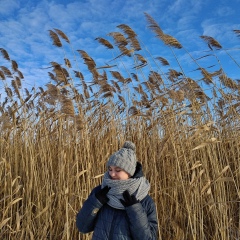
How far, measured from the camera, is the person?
188 centimetres

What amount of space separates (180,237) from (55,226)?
1.13m

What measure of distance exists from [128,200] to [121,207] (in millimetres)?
67

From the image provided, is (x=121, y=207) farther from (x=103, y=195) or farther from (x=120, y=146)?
(x=120, y=146)

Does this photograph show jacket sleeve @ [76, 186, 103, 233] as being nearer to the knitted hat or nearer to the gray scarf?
the gray scarf

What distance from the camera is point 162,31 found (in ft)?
10.3

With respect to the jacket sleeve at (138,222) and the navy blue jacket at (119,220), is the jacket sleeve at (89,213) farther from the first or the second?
the jacket sleeve at (138,222)

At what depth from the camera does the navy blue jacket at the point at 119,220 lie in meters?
1.87

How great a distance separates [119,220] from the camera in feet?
6.39

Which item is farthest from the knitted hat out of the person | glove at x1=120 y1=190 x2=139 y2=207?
glove at x1=120 y1=190 x2=139 y2=207

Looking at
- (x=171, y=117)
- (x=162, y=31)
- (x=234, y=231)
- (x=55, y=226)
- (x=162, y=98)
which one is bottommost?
(x=234, y=231)

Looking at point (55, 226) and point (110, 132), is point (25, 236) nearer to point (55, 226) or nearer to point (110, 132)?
point (55, 226)

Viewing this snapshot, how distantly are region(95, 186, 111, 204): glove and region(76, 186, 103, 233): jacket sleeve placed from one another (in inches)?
0.8

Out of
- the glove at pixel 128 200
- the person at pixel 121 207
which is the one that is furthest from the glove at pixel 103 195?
the glove at pixel 128 200

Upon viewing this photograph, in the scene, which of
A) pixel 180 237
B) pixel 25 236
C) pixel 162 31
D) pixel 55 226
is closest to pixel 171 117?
pixel 162 31
